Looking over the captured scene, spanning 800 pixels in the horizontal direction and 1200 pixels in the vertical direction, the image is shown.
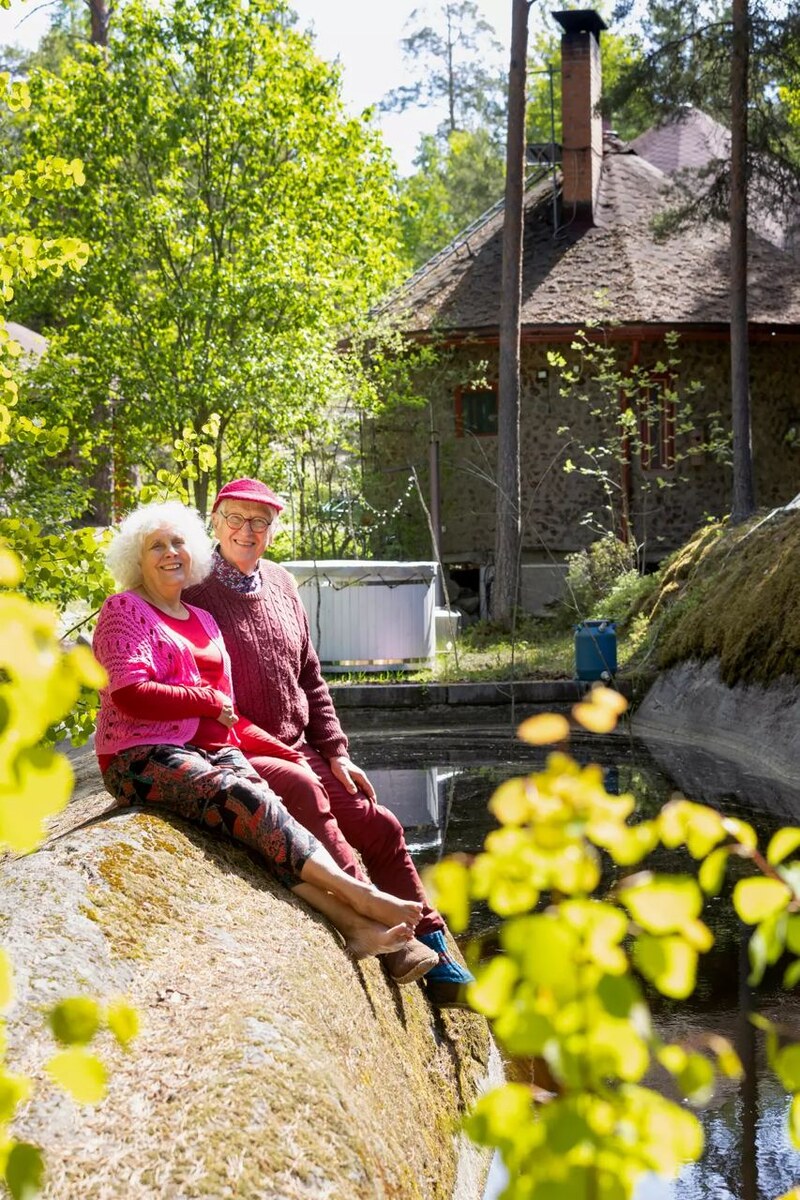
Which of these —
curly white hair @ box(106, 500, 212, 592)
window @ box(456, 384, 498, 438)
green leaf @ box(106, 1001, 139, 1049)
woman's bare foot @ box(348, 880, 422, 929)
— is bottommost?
woman's bare foot @ box(348, 880, 422, 929)

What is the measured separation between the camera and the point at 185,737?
4.24 metres

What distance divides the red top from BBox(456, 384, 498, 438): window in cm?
1970

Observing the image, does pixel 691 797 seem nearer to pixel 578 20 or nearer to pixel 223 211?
pixel 223 211

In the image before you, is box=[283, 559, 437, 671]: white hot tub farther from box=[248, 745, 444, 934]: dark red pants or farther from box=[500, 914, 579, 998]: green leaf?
box=[500, 914, 579, 998]: green leaf

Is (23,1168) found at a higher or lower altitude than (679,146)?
lower

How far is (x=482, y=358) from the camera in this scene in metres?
24.1

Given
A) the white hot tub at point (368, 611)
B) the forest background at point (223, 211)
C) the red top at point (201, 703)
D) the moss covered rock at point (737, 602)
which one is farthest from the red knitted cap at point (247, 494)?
the forest background at point (223, 211)

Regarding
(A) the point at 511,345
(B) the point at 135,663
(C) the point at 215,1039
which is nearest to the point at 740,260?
(A) the point at 511,345

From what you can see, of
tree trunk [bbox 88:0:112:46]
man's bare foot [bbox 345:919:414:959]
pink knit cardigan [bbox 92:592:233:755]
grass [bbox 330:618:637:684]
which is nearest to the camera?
man's bare foot [bbox 345:919:414:959]

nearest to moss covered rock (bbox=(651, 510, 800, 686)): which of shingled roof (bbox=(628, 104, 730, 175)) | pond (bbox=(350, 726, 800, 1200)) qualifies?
pond (bbox=(350, 726, 800, 1200))

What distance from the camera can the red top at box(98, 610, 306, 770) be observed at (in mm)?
4137

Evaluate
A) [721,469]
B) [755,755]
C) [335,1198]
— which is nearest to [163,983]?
[335,1198]

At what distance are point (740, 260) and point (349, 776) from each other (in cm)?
1639

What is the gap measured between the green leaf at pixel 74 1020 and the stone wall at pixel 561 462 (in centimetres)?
2146
